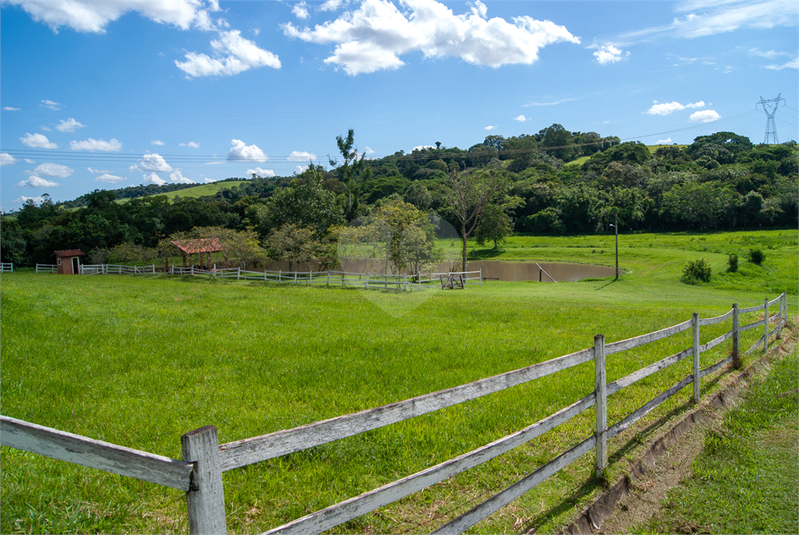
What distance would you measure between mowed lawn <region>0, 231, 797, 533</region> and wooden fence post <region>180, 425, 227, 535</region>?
64.2 inches

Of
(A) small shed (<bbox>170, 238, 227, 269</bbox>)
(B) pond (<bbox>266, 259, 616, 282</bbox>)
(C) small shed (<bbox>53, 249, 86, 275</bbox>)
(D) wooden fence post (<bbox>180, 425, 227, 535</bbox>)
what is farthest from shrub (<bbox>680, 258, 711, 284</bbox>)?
(C) small shed (<bbox>53, 249, 86, 275</bbox>)

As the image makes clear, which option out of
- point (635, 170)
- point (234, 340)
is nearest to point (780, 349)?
point (234, 340)

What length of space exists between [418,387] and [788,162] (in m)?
121

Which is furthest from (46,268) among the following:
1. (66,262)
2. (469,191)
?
(469,191)

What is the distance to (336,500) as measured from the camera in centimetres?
362

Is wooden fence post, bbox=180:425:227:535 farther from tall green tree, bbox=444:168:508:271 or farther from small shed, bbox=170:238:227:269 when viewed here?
tall green tree, bbox=444:168:508:271

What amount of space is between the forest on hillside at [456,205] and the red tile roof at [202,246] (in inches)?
111

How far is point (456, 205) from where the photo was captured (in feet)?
165

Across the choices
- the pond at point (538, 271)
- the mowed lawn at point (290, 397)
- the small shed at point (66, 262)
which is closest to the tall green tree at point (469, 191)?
the pond at point (538, 271)

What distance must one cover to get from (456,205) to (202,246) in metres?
26.3

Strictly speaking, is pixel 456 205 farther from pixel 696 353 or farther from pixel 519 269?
pixel 696 353

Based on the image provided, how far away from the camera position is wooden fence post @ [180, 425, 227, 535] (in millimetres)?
1851

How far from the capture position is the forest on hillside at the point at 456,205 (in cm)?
5200

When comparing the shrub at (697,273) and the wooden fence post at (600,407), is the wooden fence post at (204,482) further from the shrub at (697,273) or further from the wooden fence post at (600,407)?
the shrub at (697,273)
